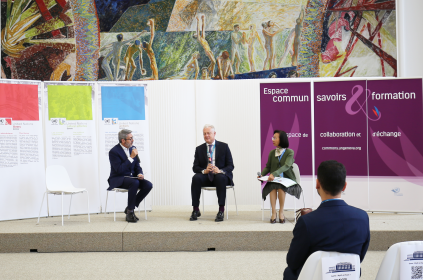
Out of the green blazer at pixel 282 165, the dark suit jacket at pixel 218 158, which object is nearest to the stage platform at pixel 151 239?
the green blazer at pixel 282 165

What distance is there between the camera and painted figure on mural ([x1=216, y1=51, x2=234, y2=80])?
8.66m

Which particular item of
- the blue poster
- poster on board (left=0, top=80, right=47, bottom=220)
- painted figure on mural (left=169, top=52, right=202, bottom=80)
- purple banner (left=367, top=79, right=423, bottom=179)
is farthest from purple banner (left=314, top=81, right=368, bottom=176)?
poster on board (left=0, top=80, right=47, bottom=220)

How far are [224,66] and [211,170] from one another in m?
3.60

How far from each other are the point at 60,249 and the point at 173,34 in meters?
5.18

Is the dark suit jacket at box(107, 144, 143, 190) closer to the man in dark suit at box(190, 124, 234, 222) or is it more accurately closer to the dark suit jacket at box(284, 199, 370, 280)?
the man in dark suit at box(190, 124, 234, 222)

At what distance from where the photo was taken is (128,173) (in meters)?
5.78

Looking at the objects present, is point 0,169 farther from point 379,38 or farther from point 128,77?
point 379,38

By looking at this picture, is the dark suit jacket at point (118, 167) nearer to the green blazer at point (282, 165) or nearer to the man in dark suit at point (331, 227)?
the green blazer at point (282, 165)

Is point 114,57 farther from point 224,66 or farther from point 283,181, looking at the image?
point 283,181

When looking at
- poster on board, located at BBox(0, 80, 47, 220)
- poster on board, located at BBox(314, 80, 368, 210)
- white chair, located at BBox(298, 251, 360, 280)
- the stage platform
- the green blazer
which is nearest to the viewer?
white chair, located at BBox(298, 251, 360, 280)

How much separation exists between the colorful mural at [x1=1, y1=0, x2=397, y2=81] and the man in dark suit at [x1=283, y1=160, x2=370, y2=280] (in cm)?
681

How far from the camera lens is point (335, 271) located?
70.4 inches

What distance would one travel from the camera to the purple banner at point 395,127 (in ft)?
19.2

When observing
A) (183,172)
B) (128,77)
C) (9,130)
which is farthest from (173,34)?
(9,130)
